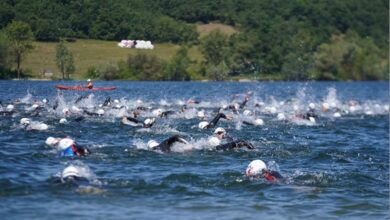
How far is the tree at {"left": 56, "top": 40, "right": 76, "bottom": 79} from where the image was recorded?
45094 millimetres

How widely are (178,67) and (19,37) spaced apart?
68360 millimetres

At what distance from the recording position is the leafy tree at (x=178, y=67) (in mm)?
97375

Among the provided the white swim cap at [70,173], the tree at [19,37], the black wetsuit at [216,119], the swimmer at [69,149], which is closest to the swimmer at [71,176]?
the white swim cap at [70,173]

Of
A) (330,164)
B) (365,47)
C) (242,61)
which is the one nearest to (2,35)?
(330,164)

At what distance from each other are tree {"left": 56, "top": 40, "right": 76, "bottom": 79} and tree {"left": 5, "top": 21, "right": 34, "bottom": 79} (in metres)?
1.81

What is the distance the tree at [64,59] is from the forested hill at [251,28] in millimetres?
700

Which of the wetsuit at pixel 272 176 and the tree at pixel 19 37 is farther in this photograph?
the tree at pixel 19 37

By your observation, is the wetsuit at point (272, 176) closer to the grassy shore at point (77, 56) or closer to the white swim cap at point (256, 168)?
the white swim cap at point (256, 168)

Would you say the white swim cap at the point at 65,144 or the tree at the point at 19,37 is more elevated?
the tree at the point at 19,37

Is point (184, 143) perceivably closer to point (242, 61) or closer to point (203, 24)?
point (203, 24)

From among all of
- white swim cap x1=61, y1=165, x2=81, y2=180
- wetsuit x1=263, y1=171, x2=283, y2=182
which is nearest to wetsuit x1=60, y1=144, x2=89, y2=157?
white swim cap x1=61, y1=165, x2=81, y2=180

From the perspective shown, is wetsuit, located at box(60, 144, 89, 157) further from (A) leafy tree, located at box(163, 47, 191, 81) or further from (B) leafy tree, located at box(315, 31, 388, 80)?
(B) leafy tree, located at box(315, 31, 388, 80)

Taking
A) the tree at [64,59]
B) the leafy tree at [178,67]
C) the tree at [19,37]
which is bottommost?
the leafy tree at [178,67]

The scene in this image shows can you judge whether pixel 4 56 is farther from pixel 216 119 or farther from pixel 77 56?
pixel 216 119
